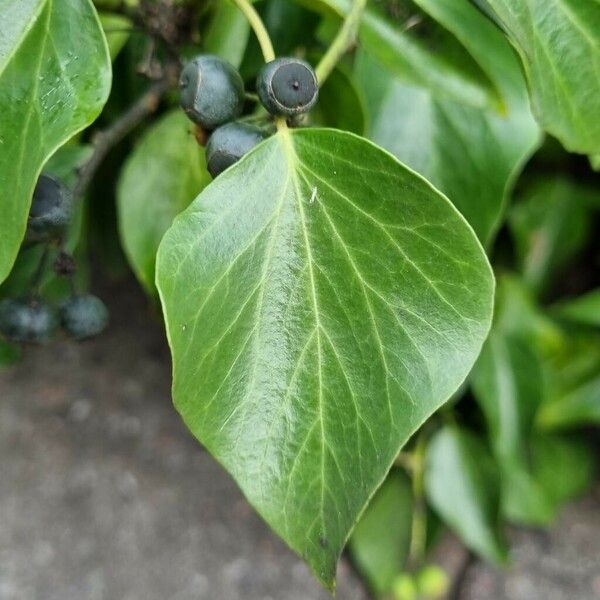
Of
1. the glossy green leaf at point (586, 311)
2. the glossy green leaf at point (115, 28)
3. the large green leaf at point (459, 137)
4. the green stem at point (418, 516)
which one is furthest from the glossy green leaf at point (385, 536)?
the glossy green leaf at point (115, 28)

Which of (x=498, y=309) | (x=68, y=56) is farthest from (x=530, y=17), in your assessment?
(x=498, y=309)

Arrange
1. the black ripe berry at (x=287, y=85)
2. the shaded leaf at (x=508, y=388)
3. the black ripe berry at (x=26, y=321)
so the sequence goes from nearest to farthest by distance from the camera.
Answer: the black ripe berry at (x=287, y=85), the black ripe berry at (x=26, y=321), the shaded leaf at (x=508, y=388)

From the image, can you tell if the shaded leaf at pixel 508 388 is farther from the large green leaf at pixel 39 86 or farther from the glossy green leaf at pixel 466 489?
the large green leaf at pixel 39 86

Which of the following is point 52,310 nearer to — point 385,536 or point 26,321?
point 26,321

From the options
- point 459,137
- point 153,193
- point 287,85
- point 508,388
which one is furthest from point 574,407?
point 287,85

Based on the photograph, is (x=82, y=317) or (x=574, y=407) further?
(x=574, y=407)

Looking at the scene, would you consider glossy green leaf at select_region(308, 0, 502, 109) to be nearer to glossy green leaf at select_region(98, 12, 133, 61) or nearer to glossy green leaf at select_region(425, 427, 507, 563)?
glossy green leaf at select_region(98, 12, 133, 61)
